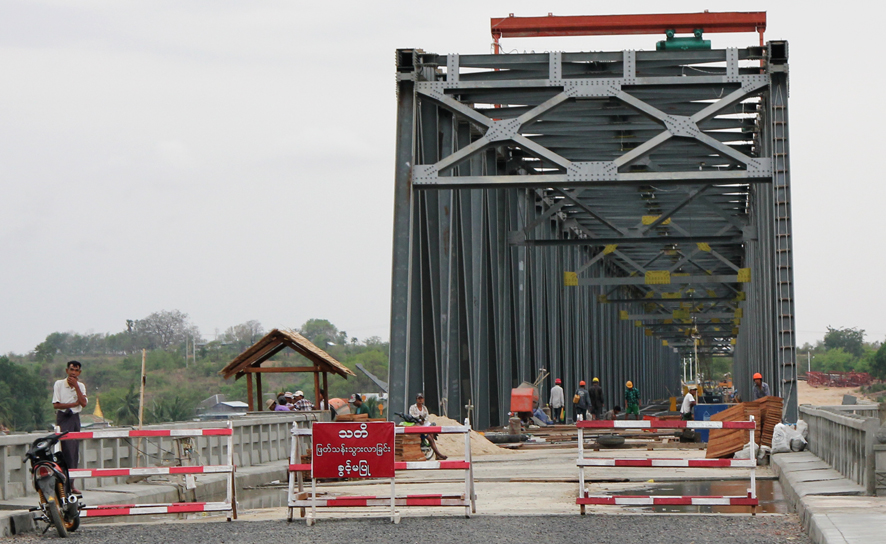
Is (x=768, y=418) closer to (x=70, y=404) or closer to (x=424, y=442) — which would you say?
(x=424, y=442)

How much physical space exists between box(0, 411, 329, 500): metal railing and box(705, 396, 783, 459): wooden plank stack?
7.18 meters

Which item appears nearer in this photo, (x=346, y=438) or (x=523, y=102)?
(x=346, y=438)

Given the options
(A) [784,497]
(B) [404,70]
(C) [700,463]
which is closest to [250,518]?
(C) [700,463]

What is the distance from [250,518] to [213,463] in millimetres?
7096

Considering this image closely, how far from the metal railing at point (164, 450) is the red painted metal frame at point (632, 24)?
13.2 metres

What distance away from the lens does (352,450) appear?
38.9 ft

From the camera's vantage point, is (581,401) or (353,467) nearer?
(353,467)

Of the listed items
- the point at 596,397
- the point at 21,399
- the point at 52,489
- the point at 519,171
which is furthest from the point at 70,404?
the point at 21,399

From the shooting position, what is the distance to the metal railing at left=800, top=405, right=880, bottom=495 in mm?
11359

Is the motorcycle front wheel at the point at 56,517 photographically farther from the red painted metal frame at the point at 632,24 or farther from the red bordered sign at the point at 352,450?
the red painted metal frame at the point at 632,24

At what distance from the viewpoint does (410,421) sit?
20.5 meters

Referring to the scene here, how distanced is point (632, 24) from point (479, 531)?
22788mm

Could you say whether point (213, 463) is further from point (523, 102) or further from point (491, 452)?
point (523, 102)

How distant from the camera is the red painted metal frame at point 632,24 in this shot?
30219 millimetres
